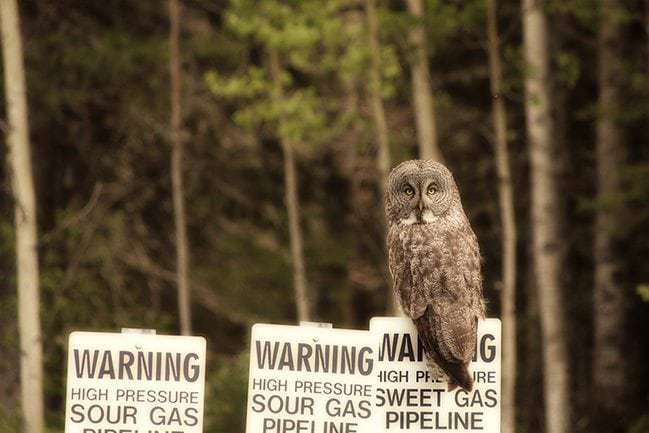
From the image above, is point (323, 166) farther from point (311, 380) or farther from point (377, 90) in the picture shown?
point (311, 380)

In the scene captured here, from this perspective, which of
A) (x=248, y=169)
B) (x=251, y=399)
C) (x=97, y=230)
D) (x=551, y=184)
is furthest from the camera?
(x=248, y=169)

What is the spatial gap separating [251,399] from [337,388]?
1.23ft

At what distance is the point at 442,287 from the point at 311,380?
38.1 inches

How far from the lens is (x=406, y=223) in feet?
20.8

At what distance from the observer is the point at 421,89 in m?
13.4

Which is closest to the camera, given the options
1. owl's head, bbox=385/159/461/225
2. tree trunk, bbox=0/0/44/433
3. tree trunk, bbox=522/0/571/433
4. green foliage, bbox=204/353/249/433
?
owl's head, bbox=385/159/461/225

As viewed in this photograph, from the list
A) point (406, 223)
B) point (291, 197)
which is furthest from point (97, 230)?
point (406, 223)

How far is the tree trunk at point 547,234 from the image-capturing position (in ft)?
41.0

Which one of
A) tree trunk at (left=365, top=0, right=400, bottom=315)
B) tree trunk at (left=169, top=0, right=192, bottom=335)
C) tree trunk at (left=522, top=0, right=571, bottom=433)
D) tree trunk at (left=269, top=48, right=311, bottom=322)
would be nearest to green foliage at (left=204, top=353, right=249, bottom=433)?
tree trunk at (left=169, top=0, right=192, bottom=335)

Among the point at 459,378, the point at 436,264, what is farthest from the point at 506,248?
the point at 459,378

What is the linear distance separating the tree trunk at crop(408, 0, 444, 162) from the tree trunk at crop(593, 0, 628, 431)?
218cm

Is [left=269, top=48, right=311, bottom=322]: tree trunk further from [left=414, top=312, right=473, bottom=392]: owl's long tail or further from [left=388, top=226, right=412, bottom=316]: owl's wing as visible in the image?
[left=414, top=312, right=473, bottom=392]: owl's long tail

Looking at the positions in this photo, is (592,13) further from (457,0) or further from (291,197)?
(291,197)

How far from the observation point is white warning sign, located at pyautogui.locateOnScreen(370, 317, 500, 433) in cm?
522
